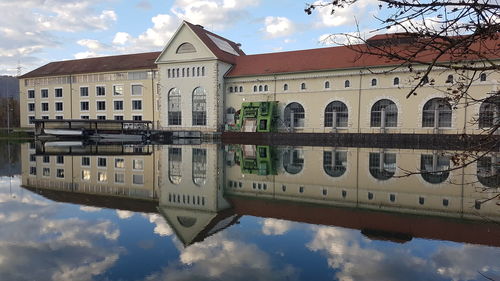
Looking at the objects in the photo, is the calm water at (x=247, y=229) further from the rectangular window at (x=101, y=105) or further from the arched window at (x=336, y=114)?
the rectangular window at (x=101, y=105)

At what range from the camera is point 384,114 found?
35.7 m

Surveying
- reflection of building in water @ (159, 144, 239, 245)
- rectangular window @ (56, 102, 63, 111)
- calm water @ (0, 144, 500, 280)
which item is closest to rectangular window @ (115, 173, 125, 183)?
calm water @ (0, 144, 500, 280)

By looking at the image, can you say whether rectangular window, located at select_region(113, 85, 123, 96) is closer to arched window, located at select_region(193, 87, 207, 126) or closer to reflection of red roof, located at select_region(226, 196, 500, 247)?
arched window, located at select_region(193, 87, 207, 126)

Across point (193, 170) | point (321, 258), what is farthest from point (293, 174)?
point (321, 258)

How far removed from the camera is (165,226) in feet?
22.1

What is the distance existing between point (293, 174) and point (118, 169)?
7.30 meters

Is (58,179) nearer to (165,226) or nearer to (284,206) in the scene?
(165,226)

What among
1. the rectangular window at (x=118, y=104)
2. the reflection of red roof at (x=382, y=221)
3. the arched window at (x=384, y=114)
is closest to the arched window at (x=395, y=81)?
the arched window at (x=384, y=114)

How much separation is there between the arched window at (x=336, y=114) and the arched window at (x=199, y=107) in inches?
603

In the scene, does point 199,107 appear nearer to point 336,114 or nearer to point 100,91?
point 336,114

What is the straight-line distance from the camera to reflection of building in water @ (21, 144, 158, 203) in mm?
10633

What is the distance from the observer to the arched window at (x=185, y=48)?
45.1 meters

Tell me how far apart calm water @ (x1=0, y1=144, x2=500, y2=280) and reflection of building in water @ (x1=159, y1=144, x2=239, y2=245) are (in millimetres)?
32

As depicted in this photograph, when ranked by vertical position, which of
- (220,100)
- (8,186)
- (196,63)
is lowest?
(8,186)
